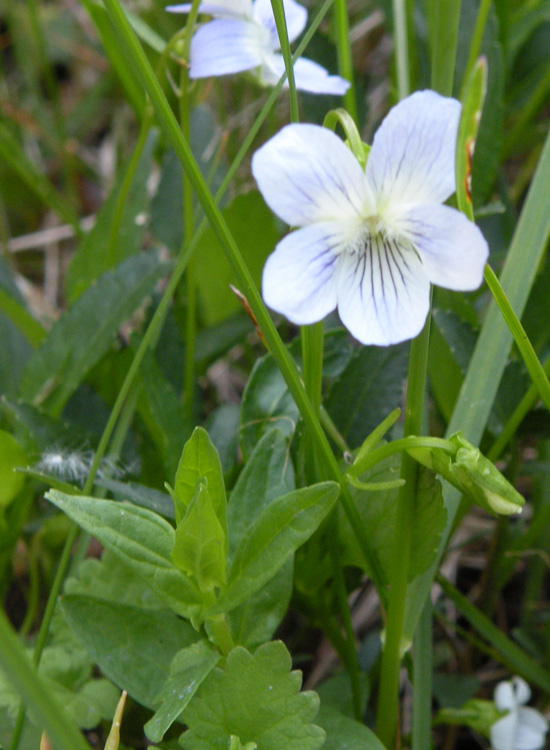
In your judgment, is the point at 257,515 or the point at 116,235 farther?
the point at 116,235

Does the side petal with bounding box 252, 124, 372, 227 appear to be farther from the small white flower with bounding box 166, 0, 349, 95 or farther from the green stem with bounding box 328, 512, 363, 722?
the green stem with bounding box 328, 512, 363, 722

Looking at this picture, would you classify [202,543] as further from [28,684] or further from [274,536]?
[28,684]

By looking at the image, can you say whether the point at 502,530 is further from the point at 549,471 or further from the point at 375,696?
the point at 375,696

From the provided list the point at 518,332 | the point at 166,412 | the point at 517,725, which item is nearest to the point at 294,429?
the point at 166,412

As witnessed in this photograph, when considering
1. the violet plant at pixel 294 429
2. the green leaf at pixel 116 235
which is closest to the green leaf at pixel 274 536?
the violet plant at pixel 294 429

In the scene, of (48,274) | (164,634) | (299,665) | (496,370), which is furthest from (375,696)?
(48,274)

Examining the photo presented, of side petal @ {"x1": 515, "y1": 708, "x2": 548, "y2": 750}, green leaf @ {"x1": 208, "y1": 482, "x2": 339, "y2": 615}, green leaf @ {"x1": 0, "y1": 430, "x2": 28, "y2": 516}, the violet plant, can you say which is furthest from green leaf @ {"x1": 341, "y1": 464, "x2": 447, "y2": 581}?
green leaf @ {"x1": 0, "y1": 430, "x2": 28, "y2": 516}

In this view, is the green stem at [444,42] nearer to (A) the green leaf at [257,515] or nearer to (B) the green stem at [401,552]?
(B) the green stem at [401,552]
